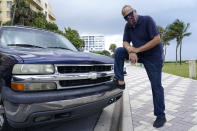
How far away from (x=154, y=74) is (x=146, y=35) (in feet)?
2.00

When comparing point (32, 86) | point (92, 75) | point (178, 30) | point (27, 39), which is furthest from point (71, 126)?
point (178, 30)

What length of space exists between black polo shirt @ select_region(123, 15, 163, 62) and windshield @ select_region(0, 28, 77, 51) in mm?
1556

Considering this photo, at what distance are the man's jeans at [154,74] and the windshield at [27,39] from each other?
131 centimetres

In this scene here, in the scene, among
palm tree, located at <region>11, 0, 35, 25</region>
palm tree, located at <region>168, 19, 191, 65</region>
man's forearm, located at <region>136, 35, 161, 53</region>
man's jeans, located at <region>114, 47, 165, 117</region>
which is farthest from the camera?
palm tree, located at <region>168, 19, 191, 65</region>

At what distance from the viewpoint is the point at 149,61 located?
2.42 meters

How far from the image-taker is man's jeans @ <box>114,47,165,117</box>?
2373 millimetres

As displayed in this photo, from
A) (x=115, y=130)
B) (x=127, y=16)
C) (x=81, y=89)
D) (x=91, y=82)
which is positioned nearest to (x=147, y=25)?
(x=127, y=16)

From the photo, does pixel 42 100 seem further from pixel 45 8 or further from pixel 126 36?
pixel 45 8

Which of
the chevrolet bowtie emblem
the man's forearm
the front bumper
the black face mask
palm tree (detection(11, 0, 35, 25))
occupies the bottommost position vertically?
the front bumper

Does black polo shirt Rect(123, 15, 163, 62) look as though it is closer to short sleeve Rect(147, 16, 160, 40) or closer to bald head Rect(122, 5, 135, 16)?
short sleeve Rect(147, 16, 160, 40)

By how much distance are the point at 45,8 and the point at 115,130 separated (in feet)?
172

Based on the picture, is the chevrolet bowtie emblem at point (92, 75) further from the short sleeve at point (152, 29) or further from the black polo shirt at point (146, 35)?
the short sleeve at point (152, 29)

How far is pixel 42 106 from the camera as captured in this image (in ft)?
5.35

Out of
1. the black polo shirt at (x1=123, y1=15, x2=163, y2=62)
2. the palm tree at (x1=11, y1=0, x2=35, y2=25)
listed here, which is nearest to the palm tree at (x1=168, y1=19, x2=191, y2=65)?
the palm tree at (x1=11, y1=0, x2=35, y2=25)
